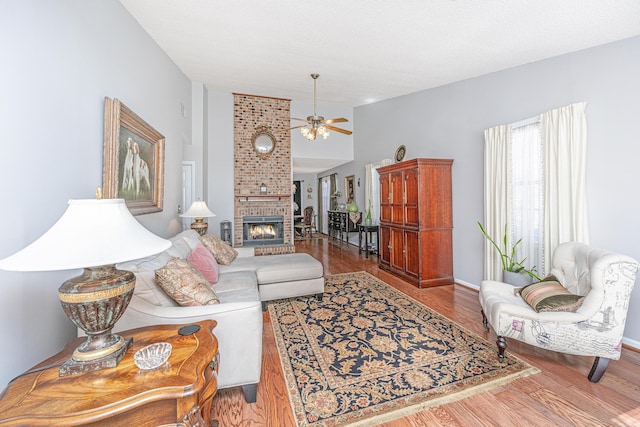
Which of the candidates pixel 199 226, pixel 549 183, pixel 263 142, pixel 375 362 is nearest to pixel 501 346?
pixel 375 362

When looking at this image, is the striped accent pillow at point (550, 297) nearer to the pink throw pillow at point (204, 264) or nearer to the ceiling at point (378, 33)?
the ceiling at point (378, 33)

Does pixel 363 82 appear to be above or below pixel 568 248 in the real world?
above

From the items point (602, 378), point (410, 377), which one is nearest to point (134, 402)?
point (410, 377)

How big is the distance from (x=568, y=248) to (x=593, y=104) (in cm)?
143

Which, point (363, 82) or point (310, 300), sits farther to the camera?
point (363, 82)

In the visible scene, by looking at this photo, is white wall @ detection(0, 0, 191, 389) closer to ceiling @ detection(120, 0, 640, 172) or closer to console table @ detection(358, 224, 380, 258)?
ceiling @ detection(120, 0, 640, 172)

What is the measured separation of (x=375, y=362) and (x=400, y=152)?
13.4 feet

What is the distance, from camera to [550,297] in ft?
7.05

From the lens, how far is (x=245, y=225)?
636 centimetres

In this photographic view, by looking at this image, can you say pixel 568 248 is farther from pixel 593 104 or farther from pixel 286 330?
pixel 286 330

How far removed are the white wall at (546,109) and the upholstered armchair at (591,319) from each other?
2.56ft

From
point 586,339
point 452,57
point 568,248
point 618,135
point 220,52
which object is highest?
point 220,52

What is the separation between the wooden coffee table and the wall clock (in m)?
4.88

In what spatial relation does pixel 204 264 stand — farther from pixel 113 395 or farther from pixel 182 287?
pixel 113 395
